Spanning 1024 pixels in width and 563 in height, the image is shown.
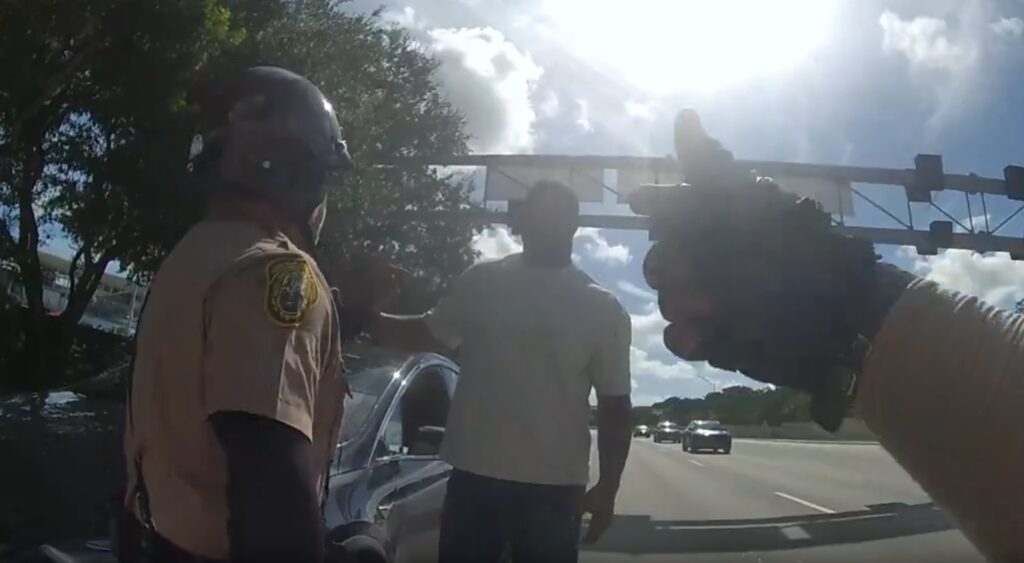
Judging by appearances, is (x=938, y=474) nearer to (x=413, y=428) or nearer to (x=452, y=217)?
(x=413, y=428)

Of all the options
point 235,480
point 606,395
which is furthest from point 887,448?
point 606,395

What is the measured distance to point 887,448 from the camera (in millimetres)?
1232

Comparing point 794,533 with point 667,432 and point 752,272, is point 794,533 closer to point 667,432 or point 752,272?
point 752,272

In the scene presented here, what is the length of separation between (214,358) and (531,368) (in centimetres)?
214

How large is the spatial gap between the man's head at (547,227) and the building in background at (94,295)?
10.9 metres

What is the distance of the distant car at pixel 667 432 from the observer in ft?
203

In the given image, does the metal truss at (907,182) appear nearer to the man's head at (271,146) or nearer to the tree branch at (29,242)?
the tree branch at (29,242)

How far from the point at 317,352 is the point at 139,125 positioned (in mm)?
11281

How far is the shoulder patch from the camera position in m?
1.55

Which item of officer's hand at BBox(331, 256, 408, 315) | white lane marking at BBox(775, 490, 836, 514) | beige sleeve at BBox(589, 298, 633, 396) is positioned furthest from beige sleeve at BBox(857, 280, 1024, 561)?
white lane marking at BBox(775, 490, 836, 514)

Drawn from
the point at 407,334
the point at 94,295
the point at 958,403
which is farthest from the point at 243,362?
the point at 94,295

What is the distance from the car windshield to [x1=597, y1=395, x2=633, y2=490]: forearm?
3.37 feet

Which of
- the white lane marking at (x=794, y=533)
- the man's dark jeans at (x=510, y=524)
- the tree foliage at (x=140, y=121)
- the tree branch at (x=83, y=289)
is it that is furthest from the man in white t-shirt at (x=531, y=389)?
the tree branch at (x=83, y=289)

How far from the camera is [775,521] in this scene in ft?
40.5
